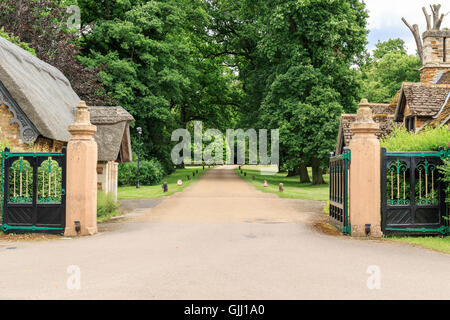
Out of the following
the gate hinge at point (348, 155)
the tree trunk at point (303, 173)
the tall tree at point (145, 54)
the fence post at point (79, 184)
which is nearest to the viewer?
the fence post at point (79, 184)

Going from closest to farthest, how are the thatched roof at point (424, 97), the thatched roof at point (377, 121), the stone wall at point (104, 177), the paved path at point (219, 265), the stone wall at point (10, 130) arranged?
the paved path at point (219, 265)
the stone wall at point (10, 130)
the stone wall at point (104, 177)
the thatched roof at point (424, 97)
the thatched roof at point (377, 121)

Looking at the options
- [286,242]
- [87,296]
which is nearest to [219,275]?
[87,296]

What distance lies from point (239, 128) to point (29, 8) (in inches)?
836

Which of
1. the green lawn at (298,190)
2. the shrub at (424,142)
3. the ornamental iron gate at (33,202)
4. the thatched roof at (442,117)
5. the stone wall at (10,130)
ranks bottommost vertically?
the green lawn at (298,190)

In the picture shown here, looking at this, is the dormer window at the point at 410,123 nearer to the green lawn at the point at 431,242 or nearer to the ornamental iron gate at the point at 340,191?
the ornamental iron gate at the point at 340,191

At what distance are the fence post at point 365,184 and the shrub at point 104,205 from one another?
9.18 meters

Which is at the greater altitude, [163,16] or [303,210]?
[163,16]

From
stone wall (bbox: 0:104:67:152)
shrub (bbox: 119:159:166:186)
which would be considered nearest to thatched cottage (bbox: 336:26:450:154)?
stone wall (bbox: 0:104:67:152)

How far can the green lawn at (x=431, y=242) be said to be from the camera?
890cm

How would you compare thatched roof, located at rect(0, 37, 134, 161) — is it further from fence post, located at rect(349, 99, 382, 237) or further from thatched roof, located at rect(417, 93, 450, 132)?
thatched roof, located at rect(417, 93, 450, 132)

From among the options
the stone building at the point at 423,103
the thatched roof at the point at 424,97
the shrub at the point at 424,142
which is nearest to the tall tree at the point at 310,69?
the stone building at the point at 423,103

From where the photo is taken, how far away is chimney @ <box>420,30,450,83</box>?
82.6 ft

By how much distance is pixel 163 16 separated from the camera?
36.2 metres
